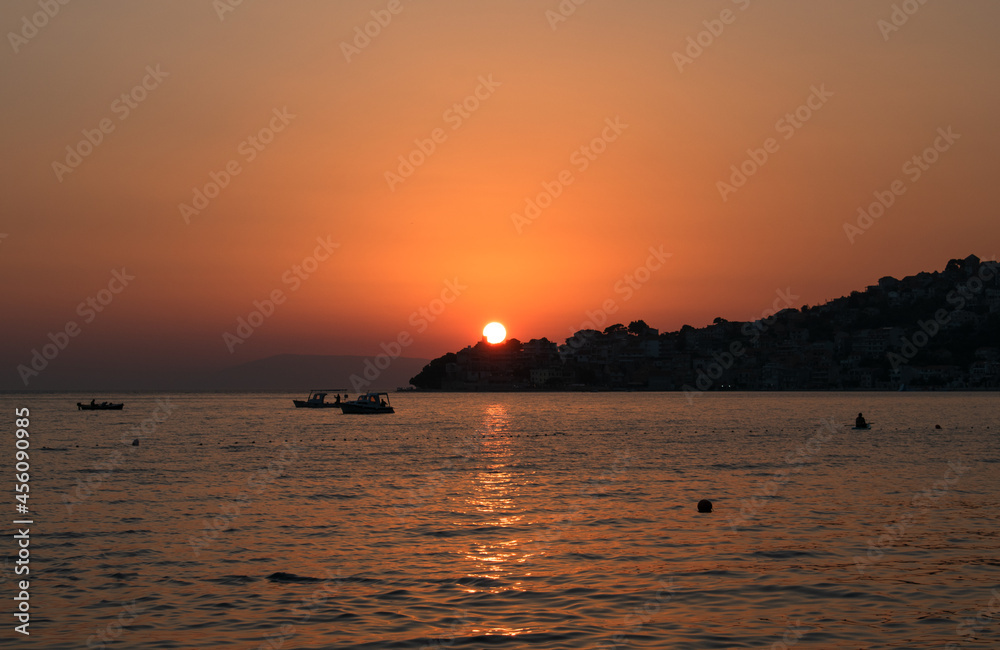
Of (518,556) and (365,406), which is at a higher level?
(365,406)

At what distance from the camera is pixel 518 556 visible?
76.6 ft

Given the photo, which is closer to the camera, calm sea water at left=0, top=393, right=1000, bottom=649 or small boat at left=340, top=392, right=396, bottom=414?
calm sea water at left=0, top=393, right=1000, bottom=649

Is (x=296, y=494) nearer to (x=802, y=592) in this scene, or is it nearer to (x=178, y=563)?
(x=178, y=563)

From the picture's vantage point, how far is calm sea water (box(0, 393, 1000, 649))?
1681 centimetres

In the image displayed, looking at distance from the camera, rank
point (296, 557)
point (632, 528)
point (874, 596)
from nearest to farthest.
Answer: point (874, 596) < point (296, 557) < point (632, 528)

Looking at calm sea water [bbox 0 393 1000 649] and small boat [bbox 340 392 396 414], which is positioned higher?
small boat [bbox 340 392 396 414]

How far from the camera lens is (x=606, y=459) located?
55031 mm

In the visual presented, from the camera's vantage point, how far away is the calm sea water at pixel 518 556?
16.8 m

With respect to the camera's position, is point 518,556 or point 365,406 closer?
point 518,556

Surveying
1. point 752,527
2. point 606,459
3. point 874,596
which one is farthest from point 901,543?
point 606,459

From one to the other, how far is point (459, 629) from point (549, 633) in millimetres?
1688

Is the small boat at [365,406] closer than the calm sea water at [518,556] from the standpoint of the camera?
No

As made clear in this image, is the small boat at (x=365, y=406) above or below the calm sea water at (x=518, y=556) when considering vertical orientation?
above

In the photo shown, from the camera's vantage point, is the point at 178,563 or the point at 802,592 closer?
the point at 802,592
